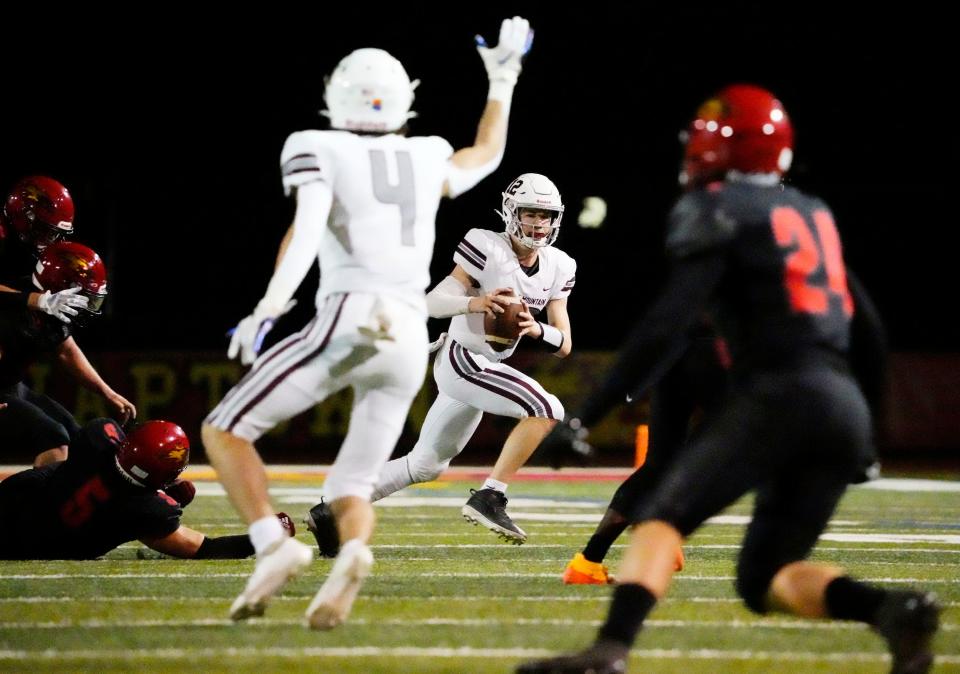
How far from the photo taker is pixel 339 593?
3.83m

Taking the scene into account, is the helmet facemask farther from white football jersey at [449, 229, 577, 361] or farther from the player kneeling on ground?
the player kneeling on ground

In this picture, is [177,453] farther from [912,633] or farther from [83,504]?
[912,633]

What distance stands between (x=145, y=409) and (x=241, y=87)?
6.01 meters

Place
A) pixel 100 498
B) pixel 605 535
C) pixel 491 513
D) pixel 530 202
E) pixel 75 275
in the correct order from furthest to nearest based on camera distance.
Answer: pixel 530 202, pixel 75 275, pixel 491 513, pixel 100 498, pixel 605 535

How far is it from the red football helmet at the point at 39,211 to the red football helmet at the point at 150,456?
249cm

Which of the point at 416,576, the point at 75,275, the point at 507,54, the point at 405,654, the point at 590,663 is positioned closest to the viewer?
the point at 590,663

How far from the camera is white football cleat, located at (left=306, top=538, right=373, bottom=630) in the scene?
3.81 m

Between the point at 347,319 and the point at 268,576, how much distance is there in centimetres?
74

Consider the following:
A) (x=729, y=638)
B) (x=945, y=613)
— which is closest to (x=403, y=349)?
(x=729, y=638)

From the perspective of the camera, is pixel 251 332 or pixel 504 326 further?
pixel 504 326

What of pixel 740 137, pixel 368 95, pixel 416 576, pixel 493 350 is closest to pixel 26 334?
pixel 493 350

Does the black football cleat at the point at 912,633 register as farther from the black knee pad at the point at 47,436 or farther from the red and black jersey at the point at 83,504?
the black knee pad at the point at 47,436

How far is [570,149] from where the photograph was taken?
21062mm

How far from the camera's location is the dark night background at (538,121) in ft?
64.1
